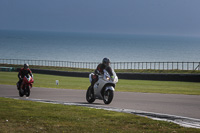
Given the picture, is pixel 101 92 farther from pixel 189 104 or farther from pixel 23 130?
pixel 23 130

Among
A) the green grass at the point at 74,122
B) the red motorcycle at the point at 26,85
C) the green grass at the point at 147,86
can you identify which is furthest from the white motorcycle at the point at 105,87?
the green grass at the point at 147,86

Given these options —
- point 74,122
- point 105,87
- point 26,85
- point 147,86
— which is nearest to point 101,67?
point 105,87

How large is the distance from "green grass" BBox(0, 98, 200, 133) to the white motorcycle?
7.45 feet

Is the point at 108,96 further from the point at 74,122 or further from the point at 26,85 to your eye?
the point at 26,85

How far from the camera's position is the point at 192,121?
34.3 feet

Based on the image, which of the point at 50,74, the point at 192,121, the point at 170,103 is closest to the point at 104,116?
the point at 192,121

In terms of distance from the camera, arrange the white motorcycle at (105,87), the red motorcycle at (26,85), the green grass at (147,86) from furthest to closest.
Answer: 1. the green grass at (147,86)
2. the red motorcycle at (26,85)
3. the white motorcycle at (105,87)

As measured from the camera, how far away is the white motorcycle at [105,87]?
571 inches

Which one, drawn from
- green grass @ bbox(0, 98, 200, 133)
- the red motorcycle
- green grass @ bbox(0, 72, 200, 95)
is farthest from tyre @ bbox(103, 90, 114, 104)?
green grass @ bbox(0, 72, 200, 95)

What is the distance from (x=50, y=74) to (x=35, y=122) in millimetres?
39492

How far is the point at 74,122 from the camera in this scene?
1016 centimetres

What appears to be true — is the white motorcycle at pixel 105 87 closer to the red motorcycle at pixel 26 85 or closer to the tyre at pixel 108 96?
the tyre at pixel 108 96

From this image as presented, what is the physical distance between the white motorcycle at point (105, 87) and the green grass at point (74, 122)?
227 centimetres

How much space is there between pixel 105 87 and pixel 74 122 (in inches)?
183
